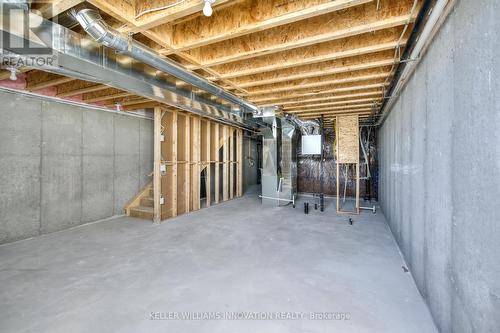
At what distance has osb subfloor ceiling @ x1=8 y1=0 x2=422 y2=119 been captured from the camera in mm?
1683

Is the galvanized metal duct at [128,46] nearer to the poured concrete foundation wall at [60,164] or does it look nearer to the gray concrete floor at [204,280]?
the gray concrete floor at [204,280]

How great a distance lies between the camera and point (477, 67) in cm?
107

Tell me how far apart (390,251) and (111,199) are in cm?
493

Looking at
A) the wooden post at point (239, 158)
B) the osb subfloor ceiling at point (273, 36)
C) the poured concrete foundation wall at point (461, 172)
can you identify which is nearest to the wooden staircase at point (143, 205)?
the osb subfloor ceiling at point (273, 36)

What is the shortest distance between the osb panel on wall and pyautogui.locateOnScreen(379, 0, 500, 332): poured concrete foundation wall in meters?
2.83

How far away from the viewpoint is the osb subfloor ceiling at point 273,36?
5.52 feet

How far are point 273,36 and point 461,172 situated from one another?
1.86 m

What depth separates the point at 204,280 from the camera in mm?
2117

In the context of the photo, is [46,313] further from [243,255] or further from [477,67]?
[477,67]

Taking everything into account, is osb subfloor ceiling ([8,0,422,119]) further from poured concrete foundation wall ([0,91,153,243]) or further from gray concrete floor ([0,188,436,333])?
gray concrete floor ([0,188,436,333])

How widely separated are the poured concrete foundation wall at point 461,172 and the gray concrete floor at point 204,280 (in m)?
0.44

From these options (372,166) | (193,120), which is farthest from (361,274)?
(372,166)

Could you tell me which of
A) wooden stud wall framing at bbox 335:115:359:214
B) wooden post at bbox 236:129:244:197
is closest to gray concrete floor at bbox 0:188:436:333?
wooden stud wall framing at bbox 335:115:359:214

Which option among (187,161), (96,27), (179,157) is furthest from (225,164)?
(96,27)
